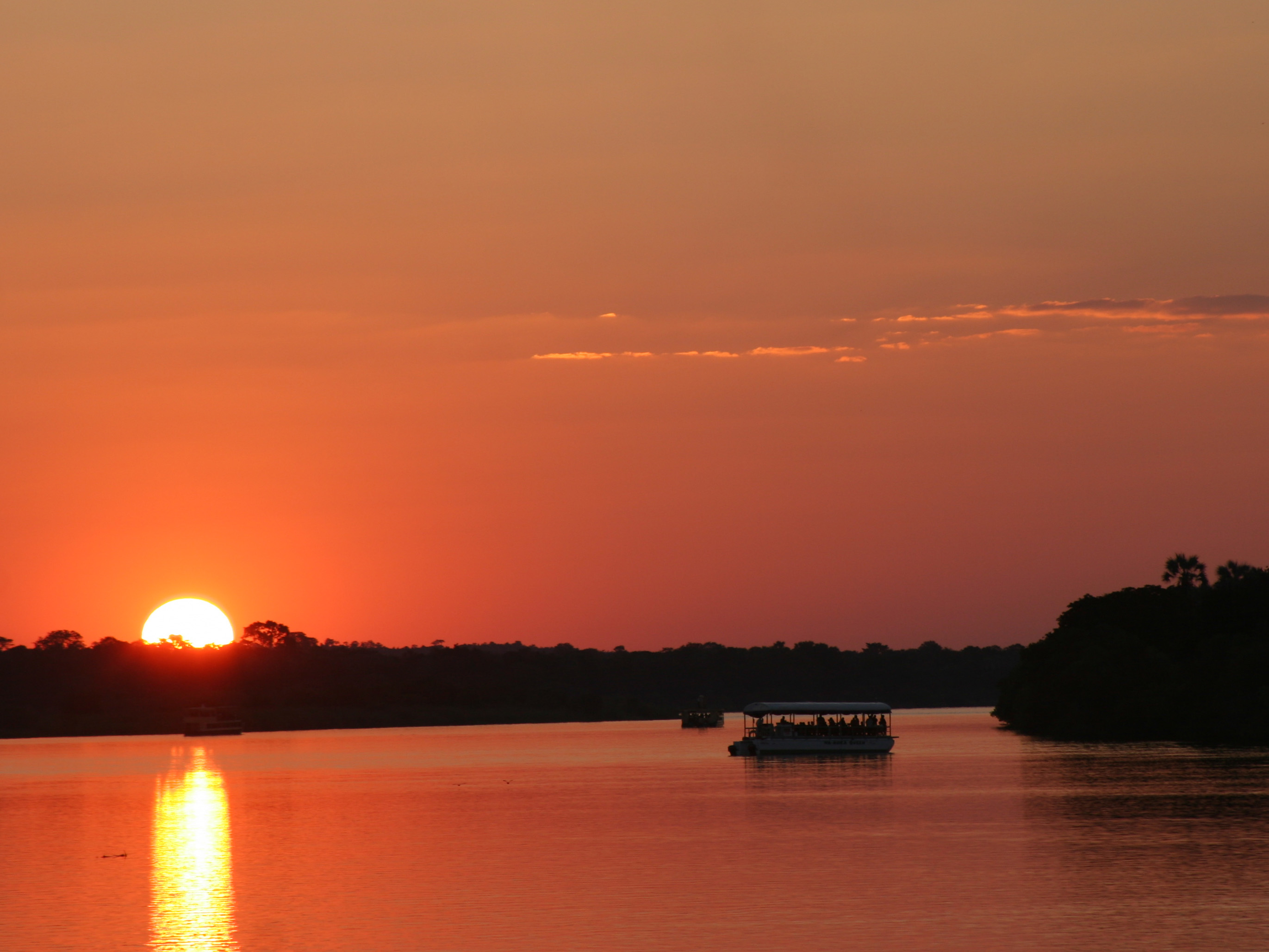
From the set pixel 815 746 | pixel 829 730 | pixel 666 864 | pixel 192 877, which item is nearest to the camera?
pixel 666 864

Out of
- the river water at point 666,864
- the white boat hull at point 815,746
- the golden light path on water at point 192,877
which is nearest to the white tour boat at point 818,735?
the white boat hull at point 815,746

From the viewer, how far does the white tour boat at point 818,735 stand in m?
160

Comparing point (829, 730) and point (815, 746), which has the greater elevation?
point (829, 730)

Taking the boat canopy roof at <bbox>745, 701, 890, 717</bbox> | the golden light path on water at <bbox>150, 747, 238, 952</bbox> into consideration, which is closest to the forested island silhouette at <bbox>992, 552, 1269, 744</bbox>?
the boat canopy roof at <bbox>745, 701, 890, 717</bbox>

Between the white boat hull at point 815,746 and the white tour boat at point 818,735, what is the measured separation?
0.04 metres

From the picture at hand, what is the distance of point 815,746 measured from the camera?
160 meters

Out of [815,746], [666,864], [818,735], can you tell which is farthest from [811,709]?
[666,864]

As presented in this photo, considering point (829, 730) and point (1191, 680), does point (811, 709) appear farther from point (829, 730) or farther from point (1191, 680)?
point (1191, 680)

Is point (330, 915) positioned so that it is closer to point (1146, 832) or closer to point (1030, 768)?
point (1146, 832)

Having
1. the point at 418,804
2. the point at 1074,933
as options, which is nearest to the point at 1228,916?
the point at 1074,933

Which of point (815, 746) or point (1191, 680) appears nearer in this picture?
point (815, 746)

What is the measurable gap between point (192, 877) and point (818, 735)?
10230 cm

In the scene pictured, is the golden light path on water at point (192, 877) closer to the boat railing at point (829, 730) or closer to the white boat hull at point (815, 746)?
the white boat hull at point (815, 746)

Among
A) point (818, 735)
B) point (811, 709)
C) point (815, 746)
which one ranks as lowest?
point (815, 746)
